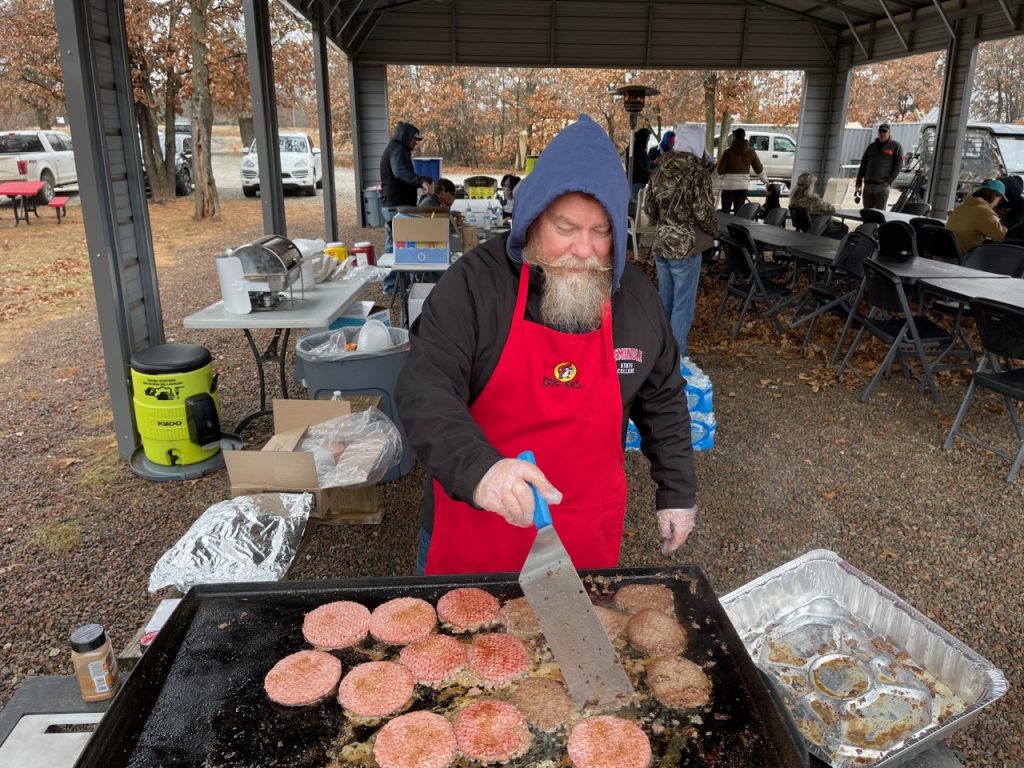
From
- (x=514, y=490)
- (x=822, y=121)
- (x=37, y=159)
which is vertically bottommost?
(x=514, y=490)

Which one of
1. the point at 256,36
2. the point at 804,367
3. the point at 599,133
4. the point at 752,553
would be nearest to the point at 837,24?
the point at 804,367

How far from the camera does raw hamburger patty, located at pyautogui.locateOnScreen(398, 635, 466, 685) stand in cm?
163

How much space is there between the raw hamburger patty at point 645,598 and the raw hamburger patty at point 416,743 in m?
0.50

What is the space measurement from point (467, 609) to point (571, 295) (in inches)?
31.6

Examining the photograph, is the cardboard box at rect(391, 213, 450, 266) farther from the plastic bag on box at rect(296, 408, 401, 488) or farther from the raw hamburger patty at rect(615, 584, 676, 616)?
the raw hamburger patty at rect(615, 584, 676, 616)

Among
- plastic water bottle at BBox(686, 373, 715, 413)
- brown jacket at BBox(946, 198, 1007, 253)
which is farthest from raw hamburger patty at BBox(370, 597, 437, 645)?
brown jacket at BBox(946, 198, 1007, 253)

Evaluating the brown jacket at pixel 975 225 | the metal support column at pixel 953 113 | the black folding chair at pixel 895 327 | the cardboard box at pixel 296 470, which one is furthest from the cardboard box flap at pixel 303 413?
the metal support column at pixel 953 113

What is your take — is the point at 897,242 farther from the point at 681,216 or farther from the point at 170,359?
the point at 170,359

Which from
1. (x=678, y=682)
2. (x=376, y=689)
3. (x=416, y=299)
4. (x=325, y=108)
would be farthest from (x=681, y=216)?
(x=325, y=108)

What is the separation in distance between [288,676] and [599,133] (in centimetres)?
144

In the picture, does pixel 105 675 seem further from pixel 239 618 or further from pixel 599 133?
pixel 599 133

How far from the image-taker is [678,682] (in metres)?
1.55

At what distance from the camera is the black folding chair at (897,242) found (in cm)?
684

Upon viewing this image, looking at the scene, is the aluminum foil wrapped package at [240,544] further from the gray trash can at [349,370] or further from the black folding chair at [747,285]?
the black folding chair at [747,285]
